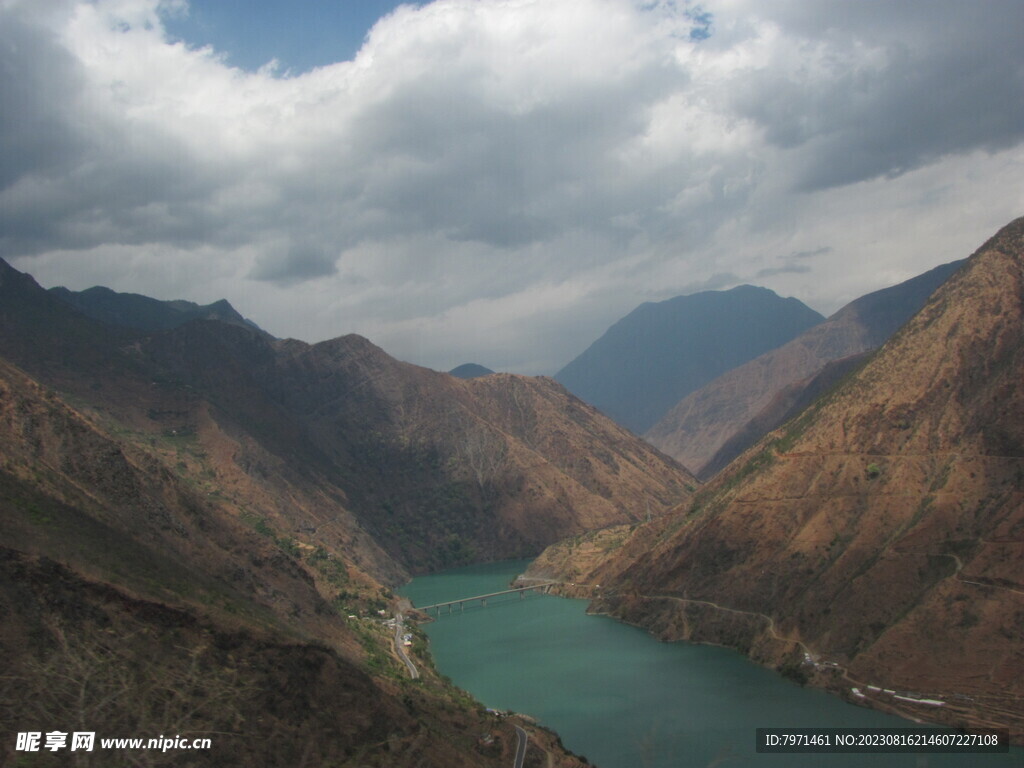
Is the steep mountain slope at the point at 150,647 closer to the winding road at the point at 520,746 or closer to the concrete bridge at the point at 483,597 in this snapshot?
the winding road at the point at 520,746

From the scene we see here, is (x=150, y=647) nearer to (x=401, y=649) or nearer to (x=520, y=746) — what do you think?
(x=520, y=746)

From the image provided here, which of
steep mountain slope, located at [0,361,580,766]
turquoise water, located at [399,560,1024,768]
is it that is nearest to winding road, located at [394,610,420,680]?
turquoise water, located at [399,560,1024,768]

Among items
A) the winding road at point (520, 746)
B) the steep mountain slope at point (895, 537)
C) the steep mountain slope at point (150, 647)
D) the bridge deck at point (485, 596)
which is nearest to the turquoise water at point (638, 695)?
the steep mountain slope at point (895, 537)

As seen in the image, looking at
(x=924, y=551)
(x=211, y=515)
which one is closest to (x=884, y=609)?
(x=924, y=551)

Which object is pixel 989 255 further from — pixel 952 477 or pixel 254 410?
pixel 254 410

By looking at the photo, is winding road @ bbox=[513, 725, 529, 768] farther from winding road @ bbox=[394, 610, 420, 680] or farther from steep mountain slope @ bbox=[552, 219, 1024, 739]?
steep mountain slope @ bbox=[552, 219, 1024, 739]
